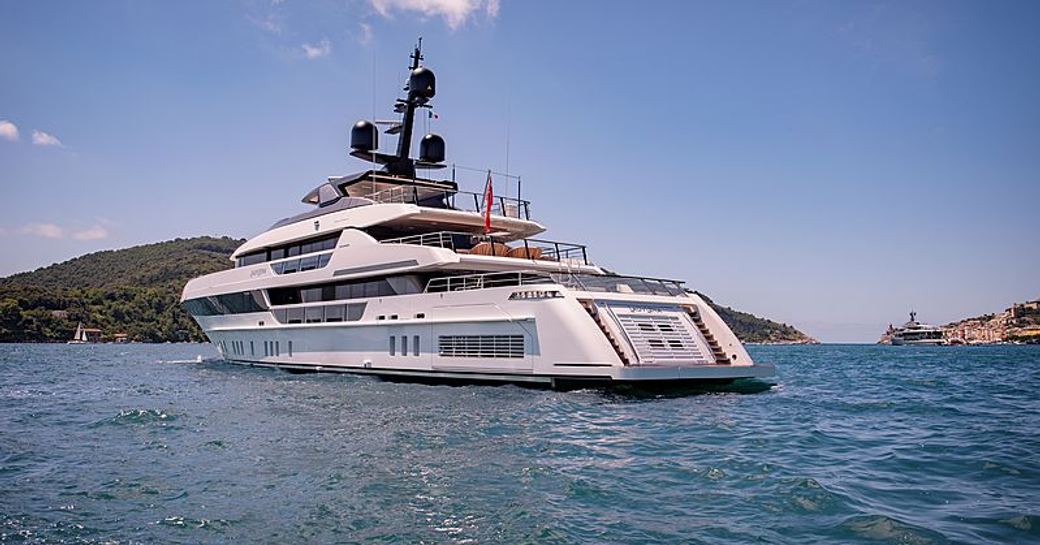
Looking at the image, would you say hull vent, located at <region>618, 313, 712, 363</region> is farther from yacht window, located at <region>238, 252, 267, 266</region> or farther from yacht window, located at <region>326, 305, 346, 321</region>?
yacht window, located at <region>238, 252, 267, 266</region>

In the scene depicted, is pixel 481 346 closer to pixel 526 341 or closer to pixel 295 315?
pixel 526 341

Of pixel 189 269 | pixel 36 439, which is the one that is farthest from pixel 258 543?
pixel 189 269

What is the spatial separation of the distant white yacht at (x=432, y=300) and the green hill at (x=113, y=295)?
7522 cm

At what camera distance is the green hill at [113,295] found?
3617 inches

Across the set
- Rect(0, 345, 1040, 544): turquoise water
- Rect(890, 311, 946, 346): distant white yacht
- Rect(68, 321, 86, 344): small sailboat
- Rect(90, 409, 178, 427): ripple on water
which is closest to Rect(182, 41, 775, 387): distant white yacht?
Rect(0, 345, 1040, 544): turquoise water

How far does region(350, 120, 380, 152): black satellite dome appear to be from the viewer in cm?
3064

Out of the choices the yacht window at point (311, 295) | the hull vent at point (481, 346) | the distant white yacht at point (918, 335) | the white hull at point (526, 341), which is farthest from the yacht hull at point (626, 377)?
the distant white yacht at point (918, 335)

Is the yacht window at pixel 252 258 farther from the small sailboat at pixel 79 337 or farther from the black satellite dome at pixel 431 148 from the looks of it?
the small sailboat at pixel 79 337

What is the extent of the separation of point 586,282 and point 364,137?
15.8 m

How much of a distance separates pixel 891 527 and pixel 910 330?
5043 inches

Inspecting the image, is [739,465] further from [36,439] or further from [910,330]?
[910,330]

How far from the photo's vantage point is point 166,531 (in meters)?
6.36

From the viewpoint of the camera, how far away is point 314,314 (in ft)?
84.3

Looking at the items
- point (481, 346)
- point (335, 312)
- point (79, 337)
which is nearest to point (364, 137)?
point (335, 312)
